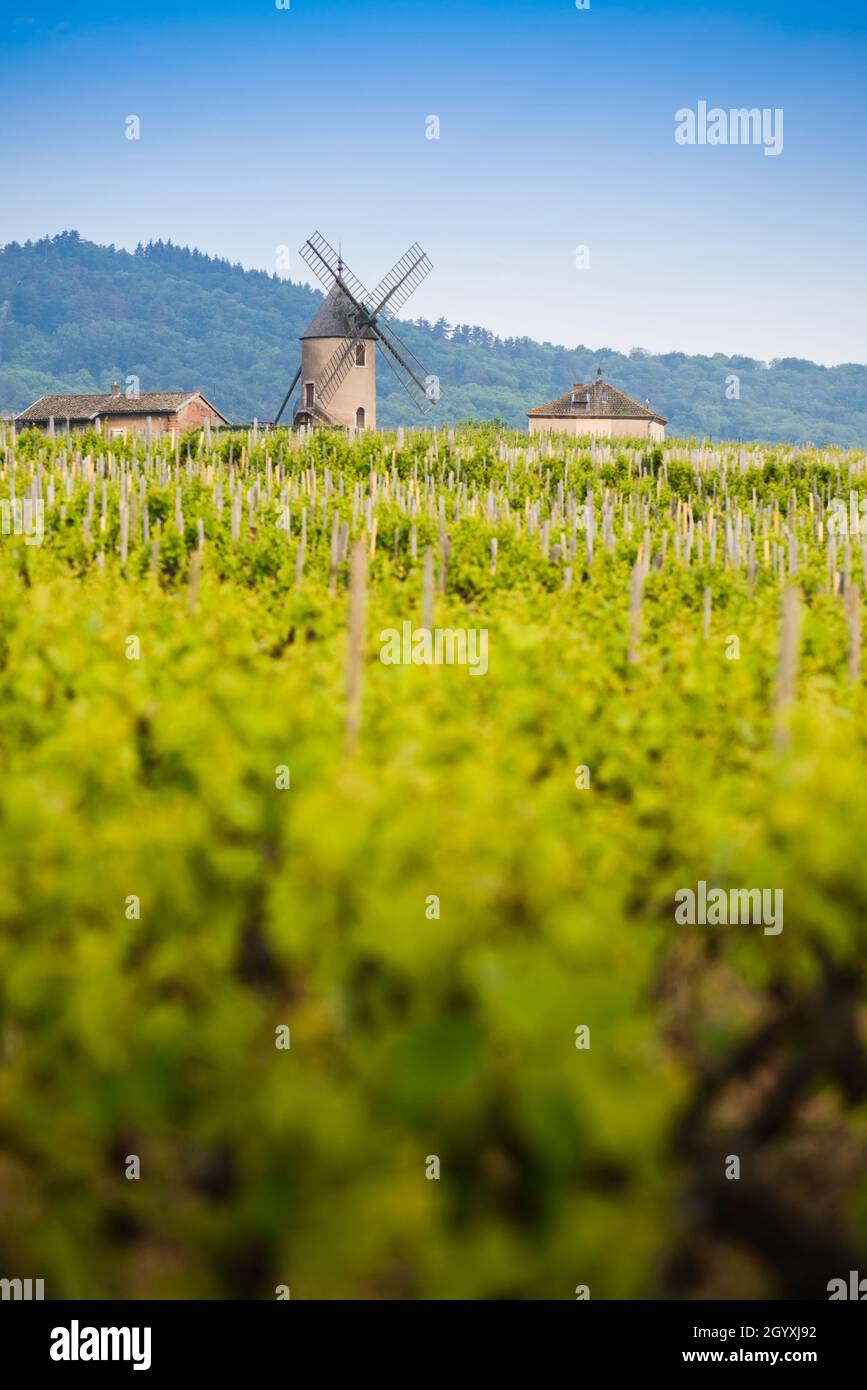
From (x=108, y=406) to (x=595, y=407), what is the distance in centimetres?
2724

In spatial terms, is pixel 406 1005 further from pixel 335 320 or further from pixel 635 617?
pixel 335 320

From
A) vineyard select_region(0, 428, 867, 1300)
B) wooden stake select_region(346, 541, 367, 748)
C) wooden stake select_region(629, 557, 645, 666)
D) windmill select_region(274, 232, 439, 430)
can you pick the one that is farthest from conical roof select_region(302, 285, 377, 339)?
wooden stake select_region(346, 541, 367, 748)

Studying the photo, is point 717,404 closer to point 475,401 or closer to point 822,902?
point 475,401

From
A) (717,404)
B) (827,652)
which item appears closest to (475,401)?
(717,404)

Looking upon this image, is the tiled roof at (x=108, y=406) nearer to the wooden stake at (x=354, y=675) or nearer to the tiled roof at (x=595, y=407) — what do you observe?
the tiled roof at (x=595, y=407)

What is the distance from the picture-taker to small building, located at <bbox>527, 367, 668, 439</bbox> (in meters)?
68.6

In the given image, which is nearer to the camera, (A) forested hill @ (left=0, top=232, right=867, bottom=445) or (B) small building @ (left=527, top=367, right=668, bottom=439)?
(B) small building @ (left=527, top=367, right=668, bottom=439)

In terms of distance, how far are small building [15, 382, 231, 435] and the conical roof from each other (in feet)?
56.7

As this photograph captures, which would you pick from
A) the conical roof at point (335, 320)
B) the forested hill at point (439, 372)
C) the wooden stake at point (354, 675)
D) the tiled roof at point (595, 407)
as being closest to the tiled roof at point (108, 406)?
the conical roof at point (335, 320)

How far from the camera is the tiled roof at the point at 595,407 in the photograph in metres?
69.0

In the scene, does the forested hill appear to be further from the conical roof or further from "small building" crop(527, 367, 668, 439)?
the conical roof

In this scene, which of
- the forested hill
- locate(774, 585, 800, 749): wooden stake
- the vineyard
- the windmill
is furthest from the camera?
the forested hill

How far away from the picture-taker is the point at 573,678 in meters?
6.78

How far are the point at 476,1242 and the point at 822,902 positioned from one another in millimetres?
1371
